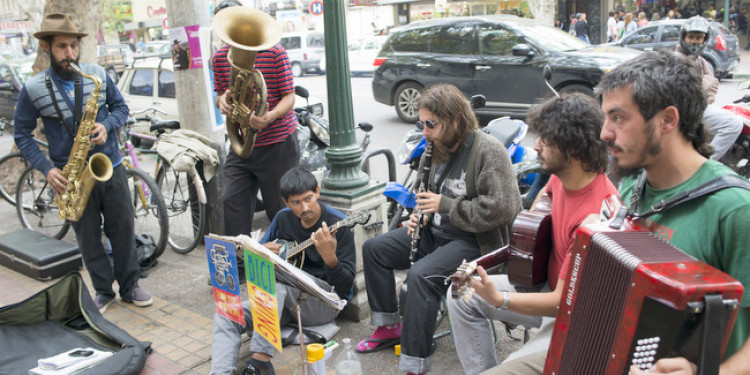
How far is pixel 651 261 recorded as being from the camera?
1566 mm

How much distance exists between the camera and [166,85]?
985 cm

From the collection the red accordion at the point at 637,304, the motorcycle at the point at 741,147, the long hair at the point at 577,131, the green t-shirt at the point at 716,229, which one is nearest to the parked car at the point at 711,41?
the motorcycle at the point at 741,147

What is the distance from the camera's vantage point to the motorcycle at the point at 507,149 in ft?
14.8

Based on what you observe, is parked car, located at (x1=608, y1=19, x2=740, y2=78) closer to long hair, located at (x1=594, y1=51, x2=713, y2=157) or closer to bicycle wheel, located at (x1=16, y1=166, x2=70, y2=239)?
bicycle wheel, located at (x1=16, y1=166, x2=70, y2=239)

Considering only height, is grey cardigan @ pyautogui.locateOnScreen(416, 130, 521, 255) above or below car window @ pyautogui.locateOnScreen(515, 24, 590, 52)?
below

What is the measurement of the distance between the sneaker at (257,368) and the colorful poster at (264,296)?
0.79 feet

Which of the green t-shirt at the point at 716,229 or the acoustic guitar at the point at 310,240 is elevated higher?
the green t-shirt at the point at 716,229

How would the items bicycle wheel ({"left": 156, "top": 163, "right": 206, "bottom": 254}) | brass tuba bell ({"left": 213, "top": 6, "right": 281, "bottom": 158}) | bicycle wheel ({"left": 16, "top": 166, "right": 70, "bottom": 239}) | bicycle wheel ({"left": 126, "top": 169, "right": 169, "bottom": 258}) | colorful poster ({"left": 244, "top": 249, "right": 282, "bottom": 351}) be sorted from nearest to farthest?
colorful poster ({"left": 244, "top": 249, "right": 282, "bottom": 351}), brass tuba bell ({"left": 213, "top": 6, "right": 281, "bottom": 158}), bicycle wheel ({"left": 126, "top": 169, "right": 169, "bottom": 258}), bicycle wheel ({"left": 156, "top": 163, "right": 206, "bottom": 254}), bicycle wheel ({"left": 16, "top": 166, "right": 70, "bottom": 239})

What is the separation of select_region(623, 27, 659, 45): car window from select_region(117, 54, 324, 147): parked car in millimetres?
8836

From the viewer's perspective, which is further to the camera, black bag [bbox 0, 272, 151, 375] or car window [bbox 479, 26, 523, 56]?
car window [bbox 479, 26, 523, 56]

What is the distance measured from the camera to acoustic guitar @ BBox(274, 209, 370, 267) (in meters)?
3.35

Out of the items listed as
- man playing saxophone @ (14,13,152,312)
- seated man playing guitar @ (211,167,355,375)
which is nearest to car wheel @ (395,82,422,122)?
man playing saxophone @ (14,13,152,312)

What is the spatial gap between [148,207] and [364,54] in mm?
17886

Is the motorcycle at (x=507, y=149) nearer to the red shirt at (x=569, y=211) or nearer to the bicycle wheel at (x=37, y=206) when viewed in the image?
the red shirt at (x=569, y=211)
